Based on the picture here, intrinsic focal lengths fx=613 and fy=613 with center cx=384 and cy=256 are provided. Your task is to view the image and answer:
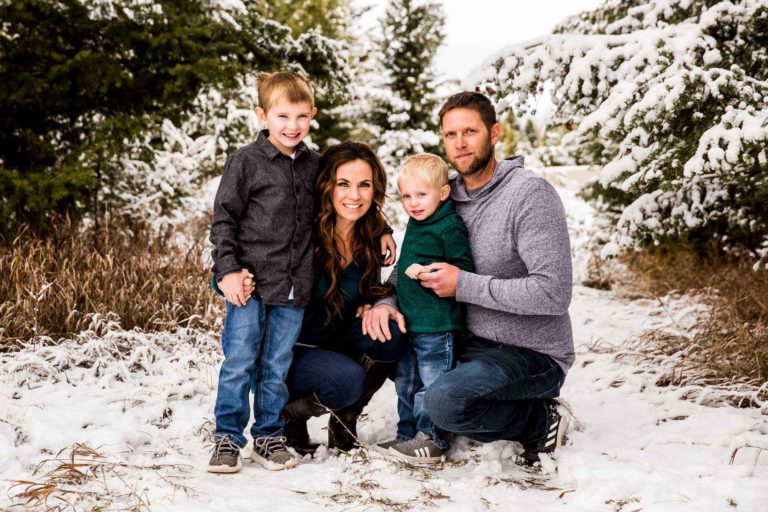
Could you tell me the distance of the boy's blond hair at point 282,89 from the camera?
2928 mm

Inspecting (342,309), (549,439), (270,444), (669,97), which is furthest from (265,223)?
(669,97)

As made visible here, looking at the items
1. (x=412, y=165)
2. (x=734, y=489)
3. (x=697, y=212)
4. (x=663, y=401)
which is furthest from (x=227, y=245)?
(x=697, y=212)

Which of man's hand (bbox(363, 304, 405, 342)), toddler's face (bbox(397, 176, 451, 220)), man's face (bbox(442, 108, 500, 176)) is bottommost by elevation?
man's hand (bbox(363, 304, 405, 342))

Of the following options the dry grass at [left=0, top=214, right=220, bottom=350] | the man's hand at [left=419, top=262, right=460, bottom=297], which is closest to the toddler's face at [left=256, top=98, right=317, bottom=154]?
the man's hand at [left=419, top=262, right=460, bottom=297]

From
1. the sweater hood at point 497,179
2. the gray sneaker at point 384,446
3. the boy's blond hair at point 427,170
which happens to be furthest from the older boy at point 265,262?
the sweater hood at point 497,179

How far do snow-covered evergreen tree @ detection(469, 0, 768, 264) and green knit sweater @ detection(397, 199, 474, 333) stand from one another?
1.16 m

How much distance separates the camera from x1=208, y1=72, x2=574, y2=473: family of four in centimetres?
275

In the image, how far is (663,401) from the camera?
3.53 metres

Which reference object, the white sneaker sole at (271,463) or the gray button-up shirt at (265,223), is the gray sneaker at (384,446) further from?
the gray button-up shirt at (265,223)

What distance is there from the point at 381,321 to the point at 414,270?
31cm

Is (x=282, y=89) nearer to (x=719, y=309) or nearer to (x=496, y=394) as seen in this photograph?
(x=496, y=394)

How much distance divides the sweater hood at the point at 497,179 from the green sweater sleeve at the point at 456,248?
0.22 meters

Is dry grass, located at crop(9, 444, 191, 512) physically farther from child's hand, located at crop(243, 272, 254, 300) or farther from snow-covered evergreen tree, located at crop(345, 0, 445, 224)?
snow-covered evergreen tree, located at crop(345, 0, 445, 224)

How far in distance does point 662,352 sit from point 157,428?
3.39 meters
